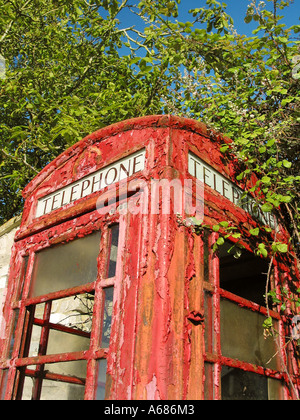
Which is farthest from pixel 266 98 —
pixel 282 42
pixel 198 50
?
pixel 198 50

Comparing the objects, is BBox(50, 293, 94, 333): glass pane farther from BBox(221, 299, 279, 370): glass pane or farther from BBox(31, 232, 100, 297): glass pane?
BBox(221, 299, 279, 370): glass pane

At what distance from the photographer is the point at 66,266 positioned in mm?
2477

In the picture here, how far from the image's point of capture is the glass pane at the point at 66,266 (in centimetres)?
233

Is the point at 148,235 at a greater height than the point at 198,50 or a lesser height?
lesser

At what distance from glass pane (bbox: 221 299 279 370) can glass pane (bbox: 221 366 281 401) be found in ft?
0.30

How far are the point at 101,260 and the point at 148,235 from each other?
0.36 m

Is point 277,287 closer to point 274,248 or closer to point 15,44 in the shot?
point 274,248

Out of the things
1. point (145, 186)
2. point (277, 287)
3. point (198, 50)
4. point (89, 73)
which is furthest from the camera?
point (89, 73)

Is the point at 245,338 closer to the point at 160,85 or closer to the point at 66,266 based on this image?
the point at 66,266

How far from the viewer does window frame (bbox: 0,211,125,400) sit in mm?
2014

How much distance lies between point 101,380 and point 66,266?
780mm

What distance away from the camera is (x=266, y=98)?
3.76m
